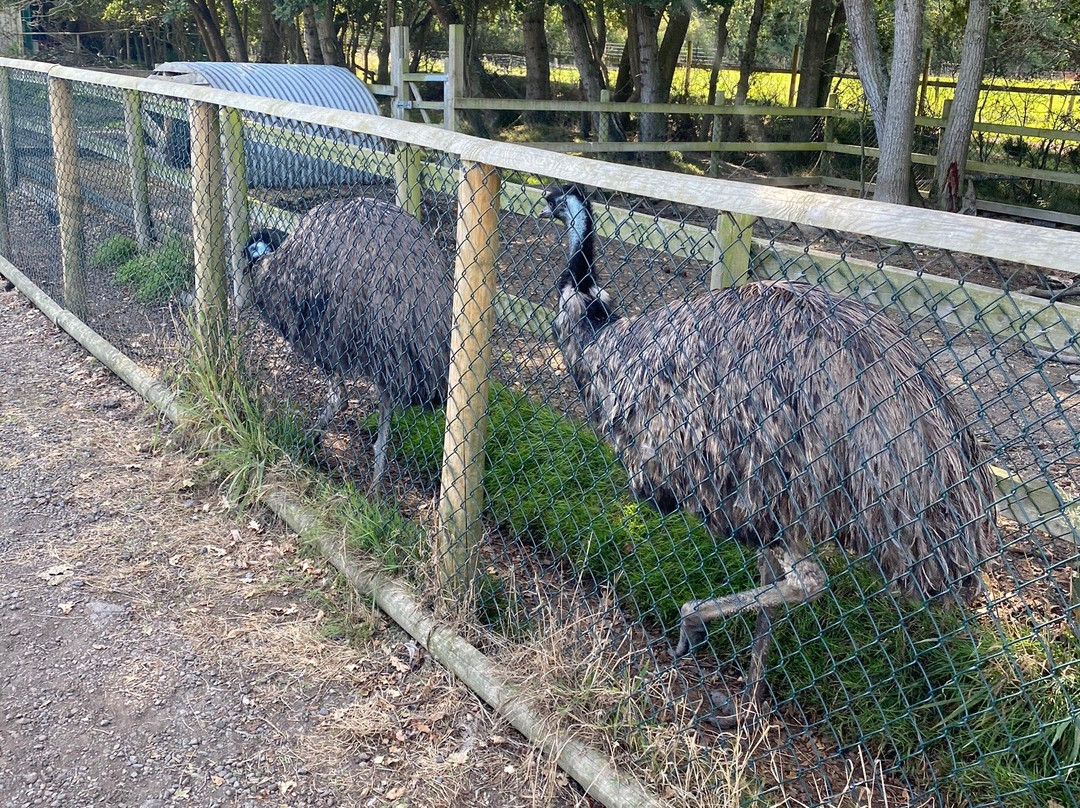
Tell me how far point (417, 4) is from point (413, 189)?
1437 cm

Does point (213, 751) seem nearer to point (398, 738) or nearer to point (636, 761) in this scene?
point (398, 738)

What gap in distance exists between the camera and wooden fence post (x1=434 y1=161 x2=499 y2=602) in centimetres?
299

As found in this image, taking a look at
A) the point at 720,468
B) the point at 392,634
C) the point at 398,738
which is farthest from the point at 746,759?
the point at 392,634

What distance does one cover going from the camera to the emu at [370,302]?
13.7 ft

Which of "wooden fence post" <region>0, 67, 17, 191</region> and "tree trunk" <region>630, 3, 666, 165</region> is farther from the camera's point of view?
"tree trunk" <region>630, 3, 666, 165</region>

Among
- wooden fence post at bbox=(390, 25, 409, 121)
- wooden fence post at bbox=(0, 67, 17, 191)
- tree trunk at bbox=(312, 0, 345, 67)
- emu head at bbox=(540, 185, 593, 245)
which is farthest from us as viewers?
tree trunk at bbox=(312, 0, 345, 67)

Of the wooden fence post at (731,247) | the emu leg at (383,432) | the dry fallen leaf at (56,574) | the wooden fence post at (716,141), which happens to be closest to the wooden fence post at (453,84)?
the wooden fence post at (716,141)

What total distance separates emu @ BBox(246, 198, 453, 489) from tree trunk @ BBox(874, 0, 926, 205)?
7245mm

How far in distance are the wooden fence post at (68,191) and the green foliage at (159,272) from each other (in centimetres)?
36

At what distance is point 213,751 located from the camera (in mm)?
2832

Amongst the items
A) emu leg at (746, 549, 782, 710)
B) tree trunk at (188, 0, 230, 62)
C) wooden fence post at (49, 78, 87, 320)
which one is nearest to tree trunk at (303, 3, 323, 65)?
tree trunk at (188, 0, 230, 62)

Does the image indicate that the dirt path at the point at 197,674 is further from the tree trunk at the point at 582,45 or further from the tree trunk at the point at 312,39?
the tree trunk at the point at 312,39

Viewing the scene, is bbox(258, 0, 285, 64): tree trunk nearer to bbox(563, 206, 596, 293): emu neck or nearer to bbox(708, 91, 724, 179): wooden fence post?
bbox(708, 91, 724, 179): wooden fence post

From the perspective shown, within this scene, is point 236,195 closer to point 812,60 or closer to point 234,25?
point 812,60
